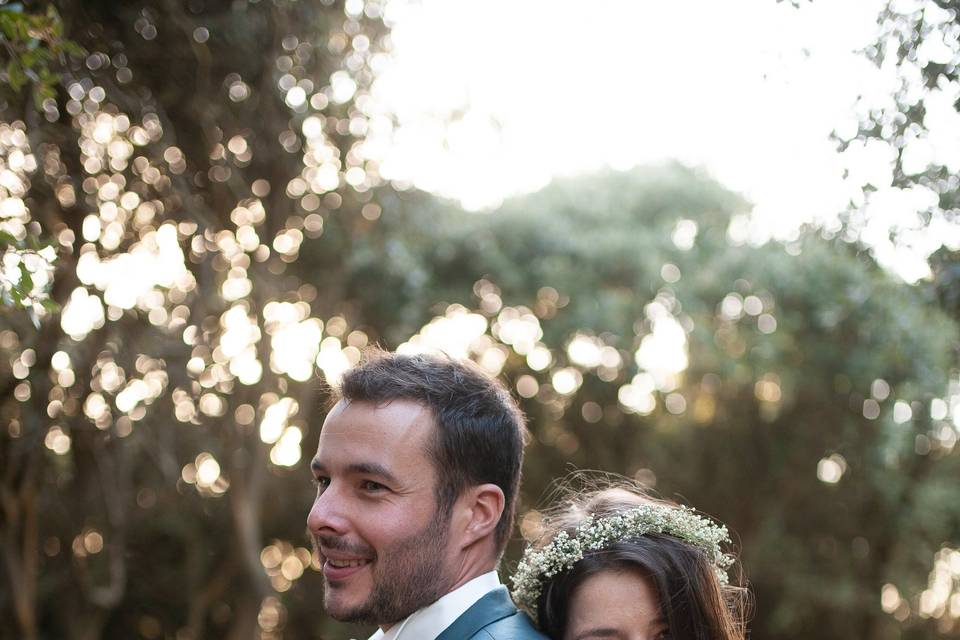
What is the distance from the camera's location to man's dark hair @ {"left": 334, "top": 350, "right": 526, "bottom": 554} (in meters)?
2.72

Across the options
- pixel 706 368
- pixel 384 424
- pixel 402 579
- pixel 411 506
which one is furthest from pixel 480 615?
pixel 706 368

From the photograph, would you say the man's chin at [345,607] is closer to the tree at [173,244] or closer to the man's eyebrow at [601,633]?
the man's eyebrow at [601,633]

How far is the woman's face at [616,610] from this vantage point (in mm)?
2623

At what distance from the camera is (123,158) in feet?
24.2

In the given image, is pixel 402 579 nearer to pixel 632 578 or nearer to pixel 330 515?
pixel 330 515

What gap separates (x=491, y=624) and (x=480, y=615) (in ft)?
0.12

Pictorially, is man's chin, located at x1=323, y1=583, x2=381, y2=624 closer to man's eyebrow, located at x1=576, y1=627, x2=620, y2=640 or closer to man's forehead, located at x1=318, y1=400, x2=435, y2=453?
man's forehead, located at x1=318, y1=400, x2=435, y2=453

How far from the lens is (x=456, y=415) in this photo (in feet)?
9.04

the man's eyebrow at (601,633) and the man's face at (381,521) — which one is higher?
the man's face at (381,521)

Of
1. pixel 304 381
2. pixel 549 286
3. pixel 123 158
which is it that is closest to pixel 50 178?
pixel 123 158

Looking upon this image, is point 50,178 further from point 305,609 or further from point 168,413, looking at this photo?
point 305,609

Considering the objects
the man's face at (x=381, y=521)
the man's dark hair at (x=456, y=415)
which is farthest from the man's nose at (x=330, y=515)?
the man's dark hair at (x=456, y=415)

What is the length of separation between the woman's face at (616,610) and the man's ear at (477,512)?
1.02ft

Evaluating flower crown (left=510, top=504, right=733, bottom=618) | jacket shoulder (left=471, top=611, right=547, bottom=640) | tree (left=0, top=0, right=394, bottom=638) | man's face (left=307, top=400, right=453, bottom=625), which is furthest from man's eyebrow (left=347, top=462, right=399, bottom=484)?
tree (left=0, top=0, right=394, bottom=638)
